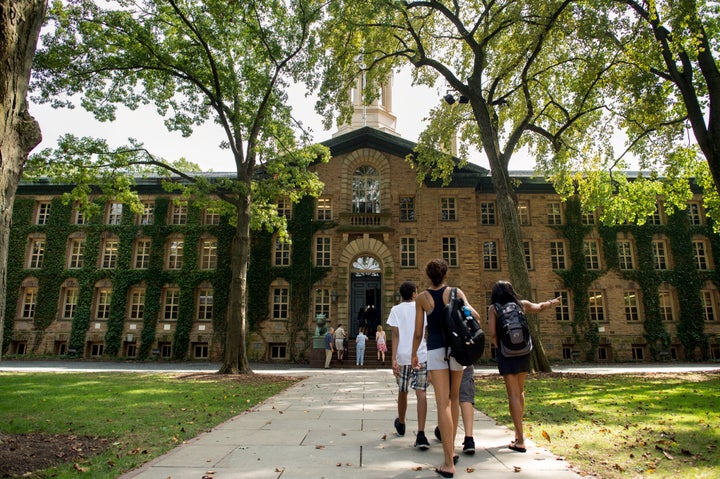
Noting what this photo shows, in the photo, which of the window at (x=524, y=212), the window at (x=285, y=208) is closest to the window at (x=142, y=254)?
the window at (x=285, y=208)

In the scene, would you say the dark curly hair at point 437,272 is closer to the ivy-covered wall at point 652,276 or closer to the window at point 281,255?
the window at point 281,255

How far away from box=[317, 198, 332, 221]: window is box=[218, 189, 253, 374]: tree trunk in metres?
9.37

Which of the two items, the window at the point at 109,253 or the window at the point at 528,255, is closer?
the window at the point at 528,255

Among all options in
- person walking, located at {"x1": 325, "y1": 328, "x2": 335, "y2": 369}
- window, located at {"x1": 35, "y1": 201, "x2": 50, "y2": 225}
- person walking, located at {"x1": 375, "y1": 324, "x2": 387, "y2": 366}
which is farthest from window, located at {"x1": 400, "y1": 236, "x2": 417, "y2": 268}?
window, located at {"x1": 35, "y1": 201, "x2": 50, "y2": 225}

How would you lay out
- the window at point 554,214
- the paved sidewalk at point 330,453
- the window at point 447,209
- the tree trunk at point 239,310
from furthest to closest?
the window at point 554,214
the window at point 447,209
the tree trunk at point 239,310
the paved sidewalk at point 330,453

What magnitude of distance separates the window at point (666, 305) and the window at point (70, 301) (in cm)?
3519

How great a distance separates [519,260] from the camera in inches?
597

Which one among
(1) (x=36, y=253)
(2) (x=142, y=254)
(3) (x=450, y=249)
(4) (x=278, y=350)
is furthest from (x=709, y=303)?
(1) (x=36, y=253)

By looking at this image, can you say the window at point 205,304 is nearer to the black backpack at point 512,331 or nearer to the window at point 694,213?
the black backpack at point 512,331

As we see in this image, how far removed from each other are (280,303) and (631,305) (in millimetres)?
20921

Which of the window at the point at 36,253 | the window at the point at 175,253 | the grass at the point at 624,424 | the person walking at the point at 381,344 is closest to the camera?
the grass at the point at 624,424

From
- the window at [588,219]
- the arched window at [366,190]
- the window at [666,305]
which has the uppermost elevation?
the arched window at [366,190]

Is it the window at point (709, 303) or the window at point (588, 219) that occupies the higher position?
the window at point (588, 219)

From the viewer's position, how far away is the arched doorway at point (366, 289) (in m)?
24.9
